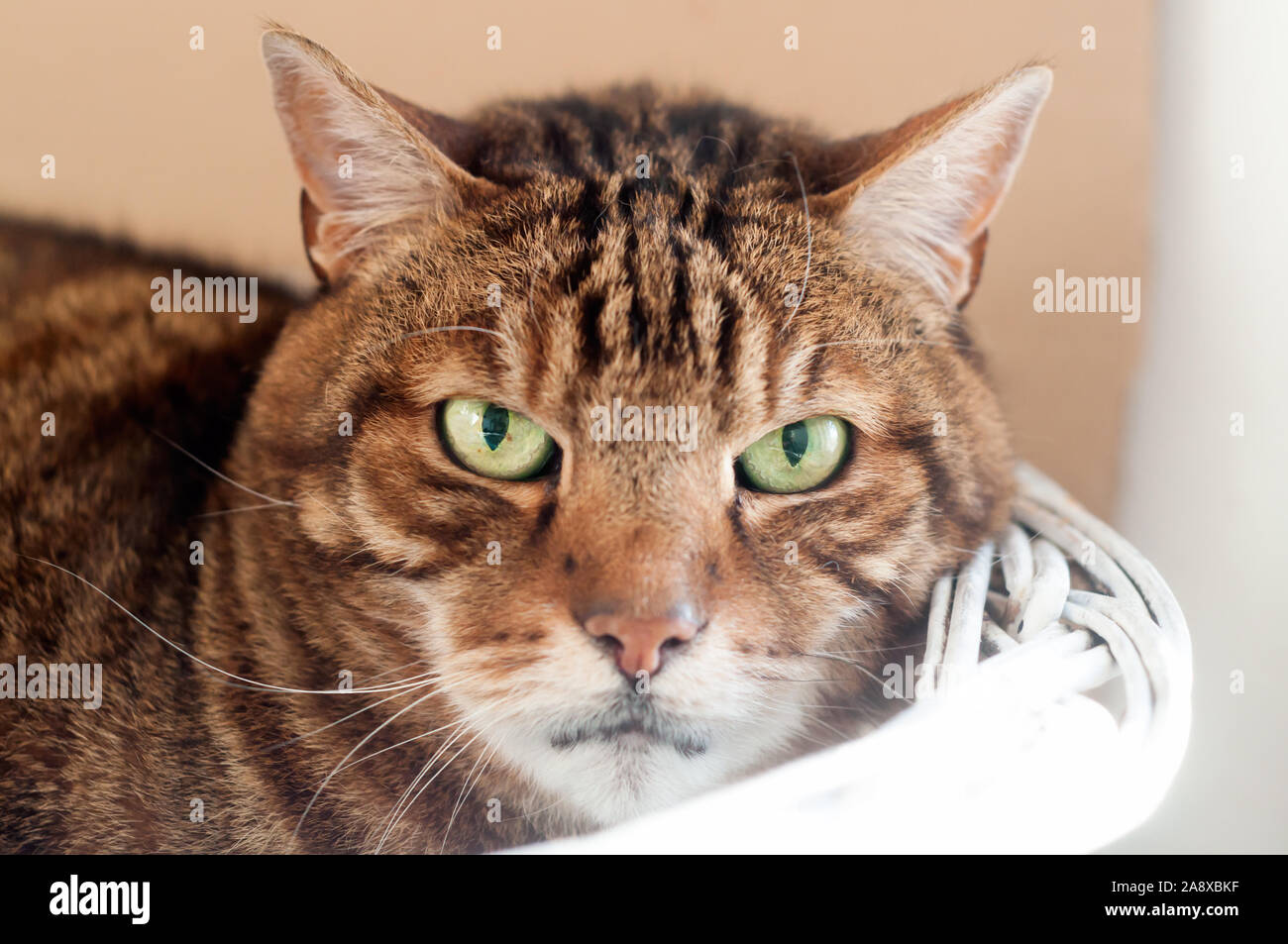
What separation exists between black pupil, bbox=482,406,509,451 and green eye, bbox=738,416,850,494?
233 mm

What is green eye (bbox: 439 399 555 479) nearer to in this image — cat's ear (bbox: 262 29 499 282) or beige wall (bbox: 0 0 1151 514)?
cat's ear (bbox: 262 29 499 282)

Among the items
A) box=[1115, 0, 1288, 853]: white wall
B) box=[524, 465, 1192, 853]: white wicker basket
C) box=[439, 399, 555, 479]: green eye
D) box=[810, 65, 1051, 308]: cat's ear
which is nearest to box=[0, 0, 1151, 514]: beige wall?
box=[1115, 0, 1288, 853]: white wall

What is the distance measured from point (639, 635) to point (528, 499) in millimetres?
196

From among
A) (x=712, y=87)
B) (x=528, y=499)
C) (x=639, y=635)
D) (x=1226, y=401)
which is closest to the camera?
(x=639, y=635)

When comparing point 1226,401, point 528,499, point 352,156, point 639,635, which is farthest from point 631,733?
point 1226,401

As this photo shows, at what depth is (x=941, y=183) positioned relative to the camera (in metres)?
1.04

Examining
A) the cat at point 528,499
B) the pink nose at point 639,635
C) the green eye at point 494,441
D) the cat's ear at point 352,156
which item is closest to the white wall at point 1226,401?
the cat at point 528,499

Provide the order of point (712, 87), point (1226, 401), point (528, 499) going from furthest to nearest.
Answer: point (712, 87)
point (1226, 401)
point (528, 499)

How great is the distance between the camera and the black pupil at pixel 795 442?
97cm

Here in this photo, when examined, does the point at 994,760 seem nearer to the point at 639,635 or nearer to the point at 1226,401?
the point at 639,635

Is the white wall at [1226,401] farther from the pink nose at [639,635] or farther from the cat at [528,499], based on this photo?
the pink nose at [639,635]

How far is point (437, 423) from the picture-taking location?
97cm

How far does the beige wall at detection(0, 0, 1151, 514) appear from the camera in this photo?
53.6 inches

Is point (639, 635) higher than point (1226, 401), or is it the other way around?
point (1226, 401)
